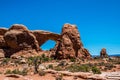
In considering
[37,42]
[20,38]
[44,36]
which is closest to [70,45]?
[37,42]

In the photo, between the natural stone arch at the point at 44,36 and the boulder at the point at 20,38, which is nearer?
the boulder at the point at 20,38

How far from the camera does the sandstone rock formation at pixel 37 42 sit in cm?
3431

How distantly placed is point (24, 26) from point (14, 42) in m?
2.58

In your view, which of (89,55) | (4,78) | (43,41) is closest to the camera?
(4,78)

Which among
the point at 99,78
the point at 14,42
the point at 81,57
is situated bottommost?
the point at 99,78

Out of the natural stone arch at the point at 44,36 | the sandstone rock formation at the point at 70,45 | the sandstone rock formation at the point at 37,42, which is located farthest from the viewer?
the natural stone arch at the point at 44,36

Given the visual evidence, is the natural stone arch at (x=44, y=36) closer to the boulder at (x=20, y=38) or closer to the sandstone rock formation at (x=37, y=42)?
the sandstone rock formation at (x=37, y=42)

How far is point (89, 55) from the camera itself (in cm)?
3766

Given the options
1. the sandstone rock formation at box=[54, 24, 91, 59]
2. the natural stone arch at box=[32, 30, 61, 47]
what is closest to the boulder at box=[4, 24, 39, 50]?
the sandstone rock formation at box=[54, 24, 91, 59]

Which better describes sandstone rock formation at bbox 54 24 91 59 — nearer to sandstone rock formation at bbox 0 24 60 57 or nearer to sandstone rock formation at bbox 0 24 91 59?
sandstone rock formation at bbox 0 24 91 59

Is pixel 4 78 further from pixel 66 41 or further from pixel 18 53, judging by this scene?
pixel 18 53

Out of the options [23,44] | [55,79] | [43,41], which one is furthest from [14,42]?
[55,79]

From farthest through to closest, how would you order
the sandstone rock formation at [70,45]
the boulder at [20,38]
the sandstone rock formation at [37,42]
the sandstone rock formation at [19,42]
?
1. the boulder at [20,38]
2. the sandstone rock formation at [19,42]
3. the sandstone rock formation at [37,42]
4. the sandstone rock formation at [70,45]

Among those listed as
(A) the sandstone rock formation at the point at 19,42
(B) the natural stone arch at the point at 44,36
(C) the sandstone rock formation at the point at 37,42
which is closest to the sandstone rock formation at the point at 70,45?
(C) the sandstone rock formation at the point at 37,42
